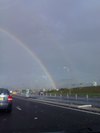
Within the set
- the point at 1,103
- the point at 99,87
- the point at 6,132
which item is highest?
the point at 99,87

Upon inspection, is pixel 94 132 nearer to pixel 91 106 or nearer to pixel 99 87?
pixel 91 106

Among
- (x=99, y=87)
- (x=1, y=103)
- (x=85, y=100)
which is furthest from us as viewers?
(x=99, y=87)

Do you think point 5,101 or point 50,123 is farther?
point 5,101

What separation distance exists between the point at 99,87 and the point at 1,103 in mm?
48694

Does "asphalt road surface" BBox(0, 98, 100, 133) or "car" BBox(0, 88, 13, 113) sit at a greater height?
"car" BBox(0, 88, 13, 113)

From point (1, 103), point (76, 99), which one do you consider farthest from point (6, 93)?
point (76, 99)

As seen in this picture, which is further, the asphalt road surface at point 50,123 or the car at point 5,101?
the car at point 5,101

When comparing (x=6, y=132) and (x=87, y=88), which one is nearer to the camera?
(x=6, y=132)

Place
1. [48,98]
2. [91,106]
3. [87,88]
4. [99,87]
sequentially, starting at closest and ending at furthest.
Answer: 1. [91,106]
2. [48,98]
3. [99,87]
4. [87,88]

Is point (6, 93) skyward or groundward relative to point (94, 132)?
skyward

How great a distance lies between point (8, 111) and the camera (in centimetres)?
2606

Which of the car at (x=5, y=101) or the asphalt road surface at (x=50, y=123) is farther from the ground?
the car at (x=5, y=101)

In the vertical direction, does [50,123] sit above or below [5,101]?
below

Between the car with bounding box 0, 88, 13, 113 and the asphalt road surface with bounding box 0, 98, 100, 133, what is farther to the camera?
the car with bounding box 0, 88, 13, 113
